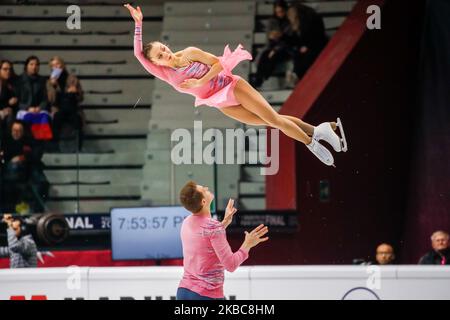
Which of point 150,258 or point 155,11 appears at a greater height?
point 155,11

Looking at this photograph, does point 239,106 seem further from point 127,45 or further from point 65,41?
point 65,41

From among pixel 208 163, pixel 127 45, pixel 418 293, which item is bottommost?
pixel 418 293

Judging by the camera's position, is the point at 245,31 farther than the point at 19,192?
No

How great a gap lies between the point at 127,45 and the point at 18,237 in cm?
261

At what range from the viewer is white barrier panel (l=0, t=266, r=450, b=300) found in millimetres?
10039

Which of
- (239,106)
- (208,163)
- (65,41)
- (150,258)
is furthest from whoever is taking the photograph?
(150,258)

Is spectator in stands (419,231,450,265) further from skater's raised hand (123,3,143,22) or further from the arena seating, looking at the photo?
skater's raised hand (123,3,143,22)

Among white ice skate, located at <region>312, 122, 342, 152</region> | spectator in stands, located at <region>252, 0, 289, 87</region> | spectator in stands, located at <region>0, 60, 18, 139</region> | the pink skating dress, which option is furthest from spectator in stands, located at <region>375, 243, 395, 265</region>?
spectator in stands, located at <region>0, 60, 18, 139</region>

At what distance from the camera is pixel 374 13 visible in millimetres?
9766

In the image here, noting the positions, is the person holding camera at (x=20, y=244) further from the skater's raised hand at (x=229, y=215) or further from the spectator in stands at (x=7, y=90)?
the skater's raised hand at (x=229, y=215)

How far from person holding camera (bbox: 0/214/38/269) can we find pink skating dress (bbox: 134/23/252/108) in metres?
3.44

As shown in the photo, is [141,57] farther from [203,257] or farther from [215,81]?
[203,257]

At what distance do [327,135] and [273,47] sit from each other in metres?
1.72
